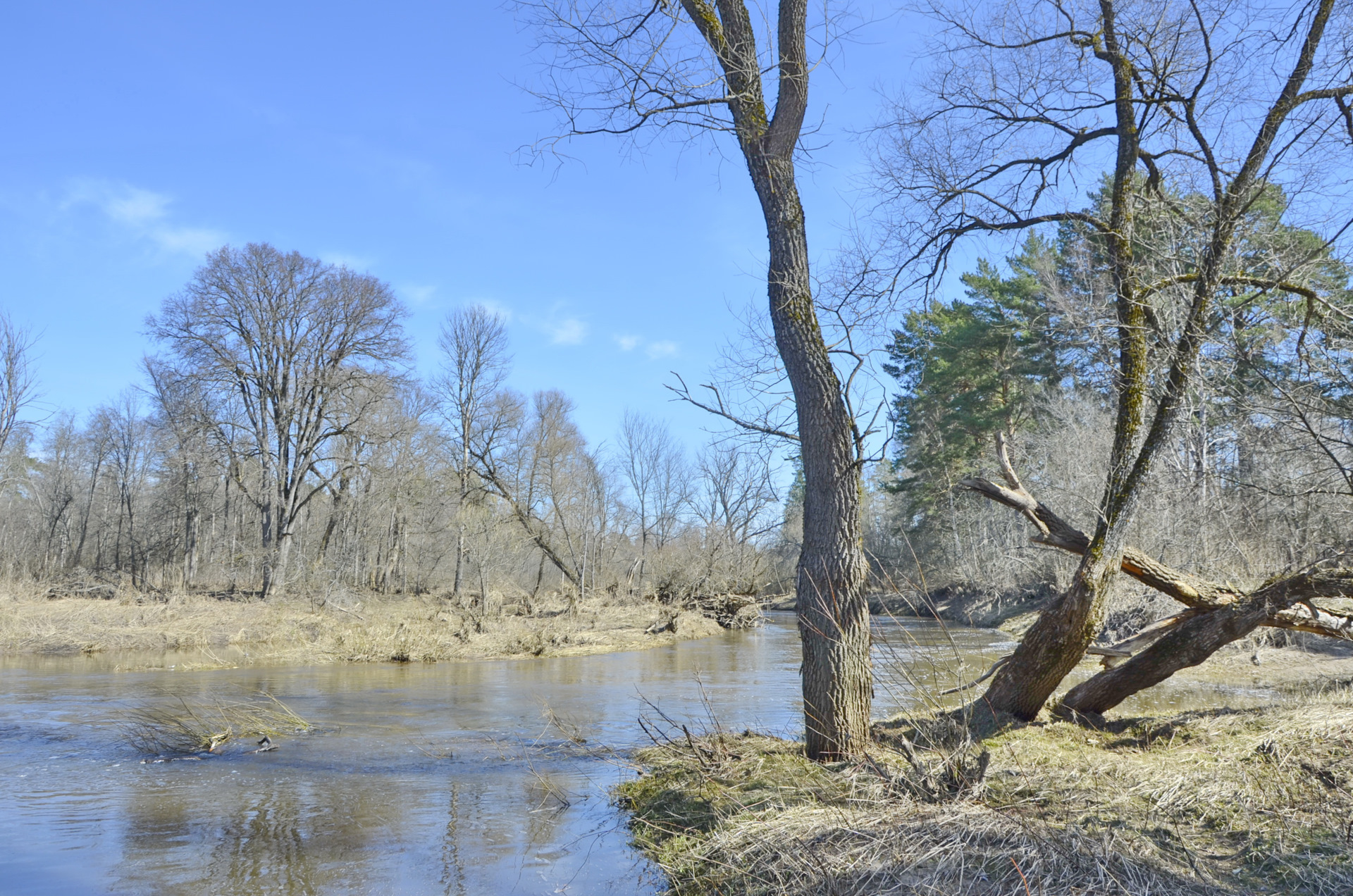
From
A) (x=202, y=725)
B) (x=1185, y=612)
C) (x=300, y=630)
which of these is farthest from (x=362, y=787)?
(x=300, y=630)

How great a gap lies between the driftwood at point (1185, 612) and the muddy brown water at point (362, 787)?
1518 millimetres

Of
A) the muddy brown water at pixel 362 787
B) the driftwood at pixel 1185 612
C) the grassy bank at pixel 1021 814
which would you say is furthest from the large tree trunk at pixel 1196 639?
the muddy brown water at pixel 362 787

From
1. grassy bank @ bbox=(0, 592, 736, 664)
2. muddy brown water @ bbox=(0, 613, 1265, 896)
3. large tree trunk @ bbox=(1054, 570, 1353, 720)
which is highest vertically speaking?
large tree trunk @ bbox=(1054, 570, 1353, 720)

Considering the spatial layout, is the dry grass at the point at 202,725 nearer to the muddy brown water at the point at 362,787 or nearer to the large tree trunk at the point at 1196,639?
the muddy brown water at the point at 362,787

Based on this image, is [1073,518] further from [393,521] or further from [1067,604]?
[393,521]

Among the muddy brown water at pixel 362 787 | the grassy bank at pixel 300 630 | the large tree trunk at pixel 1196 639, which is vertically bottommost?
the muddy brown water at pixel 362 787

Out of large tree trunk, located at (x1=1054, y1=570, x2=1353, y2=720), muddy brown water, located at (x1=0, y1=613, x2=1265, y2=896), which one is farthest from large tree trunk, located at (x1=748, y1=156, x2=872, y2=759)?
large tree trunk, located at (x1=1054, y1=570, x2=1353, y2=720)

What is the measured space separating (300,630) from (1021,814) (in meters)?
20.7

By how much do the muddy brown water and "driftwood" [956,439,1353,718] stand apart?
59.8 inches

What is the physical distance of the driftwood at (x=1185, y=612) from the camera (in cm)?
732

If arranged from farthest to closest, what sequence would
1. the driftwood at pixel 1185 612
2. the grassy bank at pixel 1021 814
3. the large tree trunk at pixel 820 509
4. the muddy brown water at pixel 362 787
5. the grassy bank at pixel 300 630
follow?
the grassy bank at pixel 300 630 → the driftwood at pixel 1185 612 → the large tree trunk at pixel 820 509 → the muddy brown water at pixel 362 787 → the grassy bank at pixel 1021 814

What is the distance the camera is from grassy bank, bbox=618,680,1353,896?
3.85 meters

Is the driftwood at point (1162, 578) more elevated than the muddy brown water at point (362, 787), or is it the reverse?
the driftwood at point (1162, 578)

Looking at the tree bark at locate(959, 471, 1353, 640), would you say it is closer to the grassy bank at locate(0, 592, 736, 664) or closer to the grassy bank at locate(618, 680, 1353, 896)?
the grassy bank at locate(618, 680, 1353, 896)
